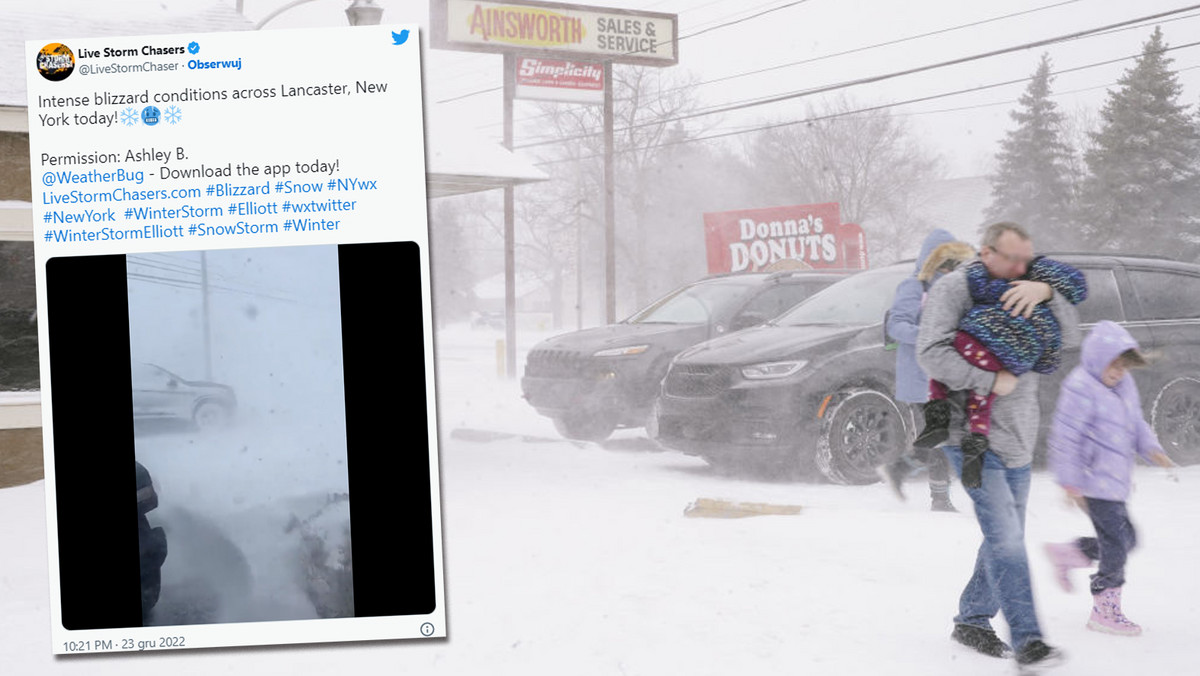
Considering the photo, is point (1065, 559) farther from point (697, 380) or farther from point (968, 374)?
point (697, 380)

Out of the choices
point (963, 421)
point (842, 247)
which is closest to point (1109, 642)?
point (963, 421)

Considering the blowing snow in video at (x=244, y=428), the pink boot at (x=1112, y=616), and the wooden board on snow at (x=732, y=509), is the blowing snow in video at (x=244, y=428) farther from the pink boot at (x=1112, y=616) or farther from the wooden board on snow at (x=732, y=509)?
the wooden board on snow at (x=732, y=509)

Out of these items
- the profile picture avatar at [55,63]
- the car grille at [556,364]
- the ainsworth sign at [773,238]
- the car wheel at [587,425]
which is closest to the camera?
the profile picture avatar at [55,63]

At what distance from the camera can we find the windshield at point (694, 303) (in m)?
10.2

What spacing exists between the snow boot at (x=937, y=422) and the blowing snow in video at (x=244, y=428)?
2.32m

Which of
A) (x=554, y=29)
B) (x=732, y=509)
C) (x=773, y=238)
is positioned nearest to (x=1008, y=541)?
(x=732, y=509)

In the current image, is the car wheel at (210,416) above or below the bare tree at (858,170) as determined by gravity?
below

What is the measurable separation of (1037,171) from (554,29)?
1907 cm

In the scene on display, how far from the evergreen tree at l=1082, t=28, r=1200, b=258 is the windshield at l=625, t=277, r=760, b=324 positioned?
19.9 meters

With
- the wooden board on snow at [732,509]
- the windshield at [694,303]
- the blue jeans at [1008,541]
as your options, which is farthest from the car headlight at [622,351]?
the blue jeans at [1008,541]

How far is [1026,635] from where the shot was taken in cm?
403

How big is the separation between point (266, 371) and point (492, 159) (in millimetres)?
7091

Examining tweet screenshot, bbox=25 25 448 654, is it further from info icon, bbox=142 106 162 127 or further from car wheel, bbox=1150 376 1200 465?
car wheel, bbox=1150 376 1200 465

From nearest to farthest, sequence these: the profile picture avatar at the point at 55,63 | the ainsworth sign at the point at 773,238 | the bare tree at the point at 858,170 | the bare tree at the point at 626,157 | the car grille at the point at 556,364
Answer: the profile picture avatar at the point at 55,63
the car grille at the point at 556,364
the ainsworth sign at the point at 773,238
the bare tree at the point at 626,157
the bare tree at the point at 858,170
